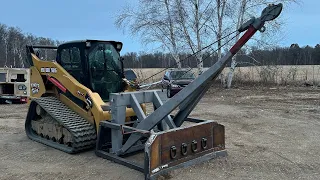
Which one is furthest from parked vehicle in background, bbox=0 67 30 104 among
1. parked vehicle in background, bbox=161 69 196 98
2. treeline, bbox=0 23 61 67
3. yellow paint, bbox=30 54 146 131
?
treeline, bbox=0 23 61 67

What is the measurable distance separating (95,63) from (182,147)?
2.86 meters

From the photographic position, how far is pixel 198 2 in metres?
20.8

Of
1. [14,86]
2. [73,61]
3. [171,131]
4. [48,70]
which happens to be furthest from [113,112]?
[14,86]

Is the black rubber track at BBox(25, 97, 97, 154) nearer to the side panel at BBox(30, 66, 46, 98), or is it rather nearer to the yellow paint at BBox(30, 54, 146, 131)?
the yellow paint at BBox(30, 54, 146, 131)

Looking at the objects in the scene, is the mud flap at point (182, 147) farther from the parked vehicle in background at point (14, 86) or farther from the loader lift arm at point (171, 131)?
the parked vehicle in background at point (14, 86)

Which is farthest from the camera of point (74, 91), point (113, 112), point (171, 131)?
point (74, 91)

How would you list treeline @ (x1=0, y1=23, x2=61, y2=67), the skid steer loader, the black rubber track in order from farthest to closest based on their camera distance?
treeline @ (x1=0, y1=23, x2=61, y2=67), the black rubber track, the skid steer loader

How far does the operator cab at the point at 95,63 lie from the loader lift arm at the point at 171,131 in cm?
130

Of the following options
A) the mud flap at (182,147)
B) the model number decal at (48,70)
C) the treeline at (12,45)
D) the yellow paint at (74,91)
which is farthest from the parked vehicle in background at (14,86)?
the treeline at (12,45)

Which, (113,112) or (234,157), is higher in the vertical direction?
(113,112)

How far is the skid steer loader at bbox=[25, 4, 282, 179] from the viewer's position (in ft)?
17.7

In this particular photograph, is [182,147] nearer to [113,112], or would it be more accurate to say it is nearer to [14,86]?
[113,112]

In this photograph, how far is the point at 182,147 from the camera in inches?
217

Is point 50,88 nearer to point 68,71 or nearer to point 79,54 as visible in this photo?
point 68,71
